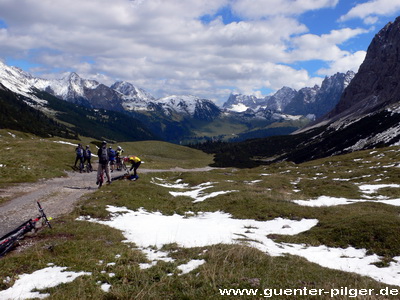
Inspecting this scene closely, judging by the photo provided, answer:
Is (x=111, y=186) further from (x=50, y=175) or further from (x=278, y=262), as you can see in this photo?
(x=278, y=262)

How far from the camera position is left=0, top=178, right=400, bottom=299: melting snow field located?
986 cm

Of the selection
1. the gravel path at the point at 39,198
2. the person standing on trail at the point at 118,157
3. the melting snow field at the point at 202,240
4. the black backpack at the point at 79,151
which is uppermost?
the black backpack at the point at 79,151

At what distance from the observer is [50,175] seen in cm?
3422

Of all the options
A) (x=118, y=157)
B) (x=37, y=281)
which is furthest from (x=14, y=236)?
(x=118, y=157)

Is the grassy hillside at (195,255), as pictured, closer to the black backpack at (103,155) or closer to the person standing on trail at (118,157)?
the black backpack at (103,155)

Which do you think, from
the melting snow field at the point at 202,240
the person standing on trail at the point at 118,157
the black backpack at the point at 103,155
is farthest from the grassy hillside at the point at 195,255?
the person standing on trail at the point at 118,157

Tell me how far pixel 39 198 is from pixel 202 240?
613 inches

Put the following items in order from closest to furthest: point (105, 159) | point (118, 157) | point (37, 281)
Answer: point (37, 281), point (105, 159), point (118, 157)

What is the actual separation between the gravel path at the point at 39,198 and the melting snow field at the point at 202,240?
3.55m

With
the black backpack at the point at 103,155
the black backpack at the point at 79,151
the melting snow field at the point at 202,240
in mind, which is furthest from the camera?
the black backpack at the point at 79,151

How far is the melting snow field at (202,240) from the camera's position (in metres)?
9.86

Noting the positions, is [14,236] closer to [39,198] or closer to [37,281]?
[37,281]

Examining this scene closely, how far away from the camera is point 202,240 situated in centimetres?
1641

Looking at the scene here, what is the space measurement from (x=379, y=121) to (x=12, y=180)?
219 m
